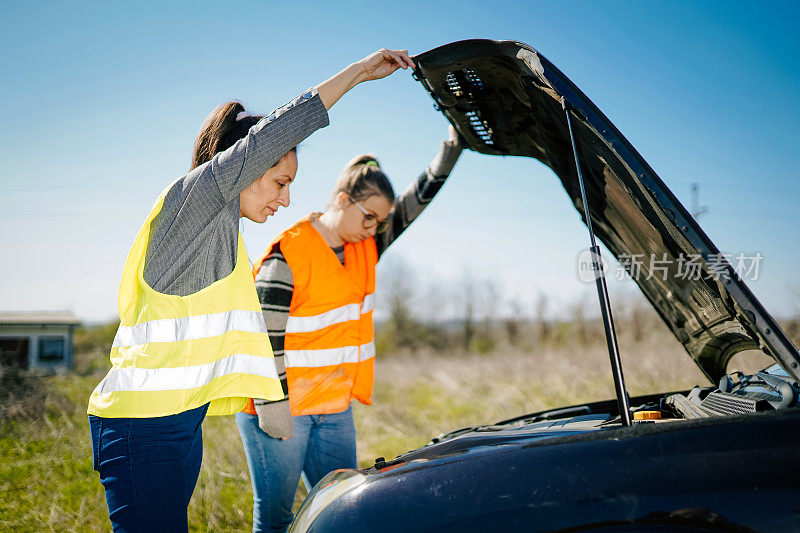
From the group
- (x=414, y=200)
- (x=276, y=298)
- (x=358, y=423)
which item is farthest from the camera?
(x=358, y=423)

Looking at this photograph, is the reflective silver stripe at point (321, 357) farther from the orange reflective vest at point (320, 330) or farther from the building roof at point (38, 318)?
the building roof at point (38, 318)

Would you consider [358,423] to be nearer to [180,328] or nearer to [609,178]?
[180,328]

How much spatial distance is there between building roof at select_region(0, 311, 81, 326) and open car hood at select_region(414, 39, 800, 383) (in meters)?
9.06

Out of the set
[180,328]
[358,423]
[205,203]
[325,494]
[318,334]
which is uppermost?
[205,203]

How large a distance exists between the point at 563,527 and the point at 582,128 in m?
1.18

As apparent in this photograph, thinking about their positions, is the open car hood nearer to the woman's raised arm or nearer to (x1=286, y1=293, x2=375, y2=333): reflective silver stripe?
the woman's raised arm

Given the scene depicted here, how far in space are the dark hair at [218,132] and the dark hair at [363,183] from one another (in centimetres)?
71

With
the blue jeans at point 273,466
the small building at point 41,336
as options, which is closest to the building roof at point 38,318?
the small building at point 41,336

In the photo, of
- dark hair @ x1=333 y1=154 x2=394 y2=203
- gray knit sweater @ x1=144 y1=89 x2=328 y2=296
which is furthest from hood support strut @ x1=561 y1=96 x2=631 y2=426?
dark hair @ x1=333 y1=154 x2=394 y2=203

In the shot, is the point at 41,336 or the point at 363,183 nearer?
the point at 363,183

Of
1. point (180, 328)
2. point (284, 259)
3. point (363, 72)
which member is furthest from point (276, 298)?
point (363, 72)

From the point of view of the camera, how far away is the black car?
121cm

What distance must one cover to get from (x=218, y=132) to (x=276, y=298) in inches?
27.6

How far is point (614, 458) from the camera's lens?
1.27 metres
